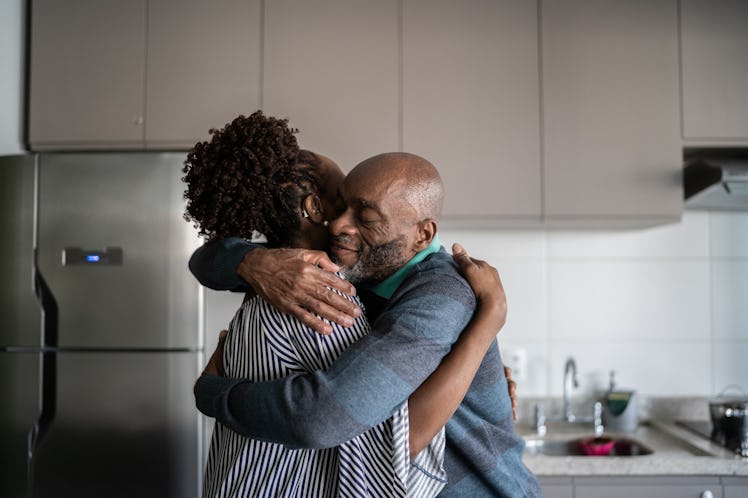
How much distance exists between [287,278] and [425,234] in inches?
9.9

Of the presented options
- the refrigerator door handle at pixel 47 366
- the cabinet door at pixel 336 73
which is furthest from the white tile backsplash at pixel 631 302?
the refrigerator door handle at pixel 47 366

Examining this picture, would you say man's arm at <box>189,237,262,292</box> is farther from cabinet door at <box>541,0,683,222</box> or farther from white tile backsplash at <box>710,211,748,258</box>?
white tile backsplash at <box>710,211,748,258</box>

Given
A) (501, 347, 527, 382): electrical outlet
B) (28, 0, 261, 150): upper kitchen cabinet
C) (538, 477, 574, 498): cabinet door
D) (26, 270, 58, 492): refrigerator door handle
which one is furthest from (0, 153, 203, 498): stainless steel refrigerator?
(501, 347, 527, 382): electrical outlet

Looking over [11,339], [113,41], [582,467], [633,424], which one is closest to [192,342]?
[11,339]

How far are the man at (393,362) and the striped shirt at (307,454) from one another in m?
0.05

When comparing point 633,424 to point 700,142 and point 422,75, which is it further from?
point 422,75

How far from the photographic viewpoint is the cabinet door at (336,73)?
236 cm

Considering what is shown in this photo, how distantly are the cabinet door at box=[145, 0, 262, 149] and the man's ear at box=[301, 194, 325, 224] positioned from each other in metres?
1.34

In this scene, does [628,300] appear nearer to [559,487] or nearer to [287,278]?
[559,487]

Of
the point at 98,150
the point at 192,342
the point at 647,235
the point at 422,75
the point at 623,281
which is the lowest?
the point at 192,342

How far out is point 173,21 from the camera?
2.39 m

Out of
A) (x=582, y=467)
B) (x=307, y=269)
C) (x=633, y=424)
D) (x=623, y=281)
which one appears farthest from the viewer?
(x=623, y=281)

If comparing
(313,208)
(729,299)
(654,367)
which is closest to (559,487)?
(654,367)

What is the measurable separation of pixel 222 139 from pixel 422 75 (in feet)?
4.80
